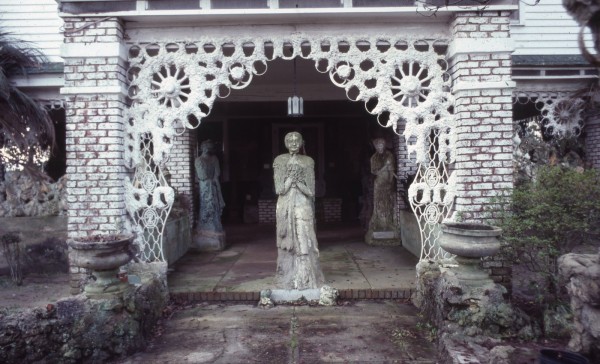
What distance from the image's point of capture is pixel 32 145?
246 inches

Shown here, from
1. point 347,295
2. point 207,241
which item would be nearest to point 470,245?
point 347,295

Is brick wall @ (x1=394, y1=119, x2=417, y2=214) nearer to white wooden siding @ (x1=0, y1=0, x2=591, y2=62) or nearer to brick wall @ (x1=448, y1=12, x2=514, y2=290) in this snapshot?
white wooden siding @ (x1=0, y1=0, x2=591, y2=62)

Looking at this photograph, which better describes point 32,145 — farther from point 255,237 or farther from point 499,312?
point 499,312

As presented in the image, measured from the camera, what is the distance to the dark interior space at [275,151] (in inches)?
499

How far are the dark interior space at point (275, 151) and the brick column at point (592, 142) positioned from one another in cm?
547

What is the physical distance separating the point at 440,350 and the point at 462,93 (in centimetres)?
283

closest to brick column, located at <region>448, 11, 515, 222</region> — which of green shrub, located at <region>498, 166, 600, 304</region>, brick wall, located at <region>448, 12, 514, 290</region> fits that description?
brick wall, located at <region>448, 12, 514, 290</region>

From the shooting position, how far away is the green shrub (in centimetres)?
437

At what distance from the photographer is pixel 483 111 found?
4.97 m

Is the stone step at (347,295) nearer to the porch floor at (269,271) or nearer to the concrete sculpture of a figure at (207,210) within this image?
the porch floor at (269,271)

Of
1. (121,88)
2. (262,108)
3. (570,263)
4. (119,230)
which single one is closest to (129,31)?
(121,88)

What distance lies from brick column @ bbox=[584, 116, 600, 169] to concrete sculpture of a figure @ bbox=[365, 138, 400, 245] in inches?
159

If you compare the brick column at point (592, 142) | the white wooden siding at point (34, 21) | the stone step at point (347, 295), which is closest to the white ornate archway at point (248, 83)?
the stone step at point (347, 295)

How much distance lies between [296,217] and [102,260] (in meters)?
2.21
